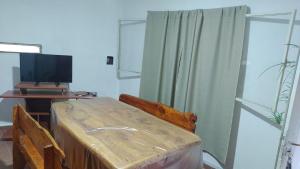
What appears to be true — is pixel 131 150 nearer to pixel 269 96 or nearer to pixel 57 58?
pixel 269 96

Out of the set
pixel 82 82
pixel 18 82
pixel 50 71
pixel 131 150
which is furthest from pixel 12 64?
pixel 131 150

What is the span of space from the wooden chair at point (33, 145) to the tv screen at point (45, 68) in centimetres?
151

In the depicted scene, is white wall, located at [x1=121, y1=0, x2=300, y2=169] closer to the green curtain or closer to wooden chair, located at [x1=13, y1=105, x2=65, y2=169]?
the green curtain

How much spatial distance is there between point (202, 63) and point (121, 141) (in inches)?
58.2

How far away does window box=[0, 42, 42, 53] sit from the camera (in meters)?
3.20

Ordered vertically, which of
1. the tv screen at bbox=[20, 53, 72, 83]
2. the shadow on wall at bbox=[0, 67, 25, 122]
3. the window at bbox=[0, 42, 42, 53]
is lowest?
the shadow on wall at bbox=[0, 67, 25, 122]

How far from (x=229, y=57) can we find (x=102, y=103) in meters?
1.41

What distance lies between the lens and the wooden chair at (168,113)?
1798 millimetres

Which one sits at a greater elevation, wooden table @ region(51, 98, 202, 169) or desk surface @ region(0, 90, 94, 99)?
wooden table @ region(51, 98, 202, 169)

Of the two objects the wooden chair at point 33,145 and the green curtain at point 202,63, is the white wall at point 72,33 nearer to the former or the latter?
the green curtain at point 202,63

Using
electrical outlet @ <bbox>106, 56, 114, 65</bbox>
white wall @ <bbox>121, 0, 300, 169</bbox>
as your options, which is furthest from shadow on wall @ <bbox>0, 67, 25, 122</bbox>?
white wall @ <bbox>121, 0, 300, 169</bbox>

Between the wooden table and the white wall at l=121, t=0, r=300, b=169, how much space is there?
92 cm

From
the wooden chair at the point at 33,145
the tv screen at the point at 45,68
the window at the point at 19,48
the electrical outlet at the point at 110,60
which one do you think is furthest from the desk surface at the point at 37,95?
the wooden chair at the point at 33,145

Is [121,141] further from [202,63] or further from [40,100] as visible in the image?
[40,100]
